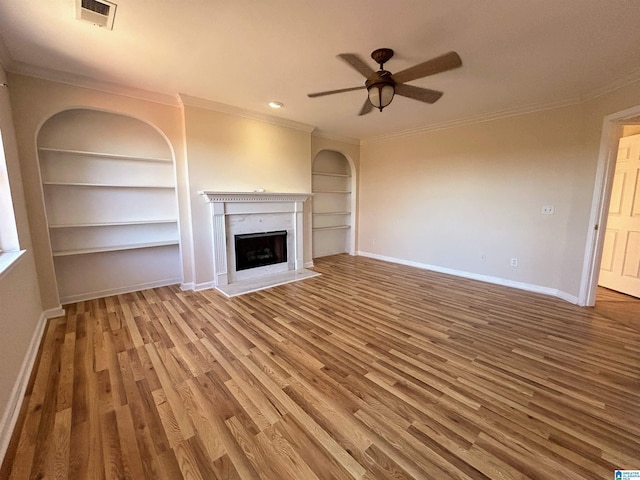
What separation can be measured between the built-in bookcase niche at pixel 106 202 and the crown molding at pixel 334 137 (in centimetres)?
264

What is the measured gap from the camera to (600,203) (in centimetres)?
309

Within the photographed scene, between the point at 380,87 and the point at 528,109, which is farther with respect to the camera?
the point at 528,109

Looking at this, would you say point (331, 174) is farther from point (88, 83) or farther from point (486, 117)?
point (88, 83)

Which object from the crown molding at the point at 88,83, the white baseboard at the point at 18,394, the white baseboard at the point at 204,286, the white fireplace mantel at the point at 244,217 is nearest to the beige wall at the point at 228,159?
the white baseboard at the point at 204,286

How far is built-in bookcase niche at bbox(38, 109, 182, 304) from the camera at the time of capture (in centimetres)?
315

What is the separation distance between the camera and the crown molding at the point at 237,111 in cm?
345

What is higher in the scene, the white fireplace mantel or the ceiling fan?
the ceiling fan

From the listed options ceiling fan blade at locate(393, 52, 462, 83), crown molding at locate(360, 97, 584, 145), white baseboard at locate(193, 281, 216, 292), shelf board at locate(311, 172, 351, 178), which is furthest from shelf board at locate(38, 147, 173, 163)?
crown molding at locate(360, 97, 584, 145)

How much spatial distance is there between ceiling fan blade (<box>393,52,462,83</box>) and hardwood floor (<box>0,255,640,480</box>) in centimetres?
225

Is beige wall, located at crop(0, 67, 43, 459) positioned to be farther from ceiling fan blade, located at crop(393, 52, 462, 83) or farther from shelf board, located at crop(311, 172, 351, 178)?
shelf board, located at crop(311, 172, 351, 178)

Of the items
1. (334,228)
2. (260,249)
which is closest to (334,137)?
(334,228)

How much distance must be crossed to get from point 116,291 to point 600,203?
20.2ft

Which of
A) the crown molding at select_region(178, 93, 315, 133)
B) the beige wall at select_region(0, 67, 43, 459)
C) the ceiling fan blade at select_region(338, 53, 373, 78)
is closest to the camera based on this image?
the beige wall at select_region(0, 67, 43, 459)

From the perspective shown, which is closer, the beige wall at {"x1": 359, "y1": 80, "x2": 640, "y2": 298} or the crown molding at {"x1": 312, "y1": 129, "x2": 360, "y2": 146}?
the beige wall at {"x1": 359, "y1": 80, "x2": 640, "y2": 298}
